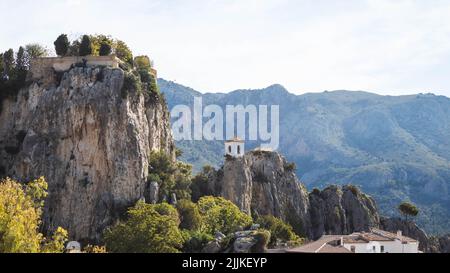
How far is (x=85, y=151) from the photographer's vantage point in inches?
3499

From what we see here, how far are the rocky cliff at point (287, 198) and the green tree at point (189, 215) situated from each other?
35.1ft

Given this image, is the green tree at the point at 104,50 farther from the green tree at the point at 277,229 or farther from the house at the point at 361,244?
the house at the point at 361,244

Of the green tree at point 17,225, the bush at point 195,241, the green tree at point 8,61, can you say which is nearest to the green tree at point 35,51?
the green tree at point 8,61

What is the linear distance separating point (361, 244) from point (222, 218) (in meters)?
17.0

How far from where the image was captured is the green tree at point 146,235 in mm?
71188

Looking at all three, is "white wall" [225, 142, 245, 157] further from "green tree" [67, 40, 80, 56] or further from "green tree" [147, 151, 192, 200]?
"green tree" [67, 40, 80, 56]

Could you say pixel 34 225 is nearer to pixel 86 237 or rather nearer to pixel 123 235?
pixel 123 235

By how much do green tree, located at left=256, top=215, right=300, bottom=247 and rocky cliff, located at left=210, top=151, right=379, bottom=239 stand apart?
164 inches

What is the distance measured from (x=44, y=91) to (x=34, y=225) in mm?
55193

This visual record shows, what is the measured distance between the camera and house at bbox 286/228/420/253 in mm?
74062

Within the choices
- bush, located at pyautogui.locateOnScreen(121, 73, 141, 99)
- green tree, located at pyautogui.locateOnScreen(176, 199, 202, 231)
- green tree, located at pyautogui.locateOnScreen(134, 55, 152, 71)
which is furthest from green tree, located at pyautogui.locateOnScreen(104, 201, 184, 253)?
green tree, located at pyautogui.locateOnScreen(134, 55, 152, 71)
